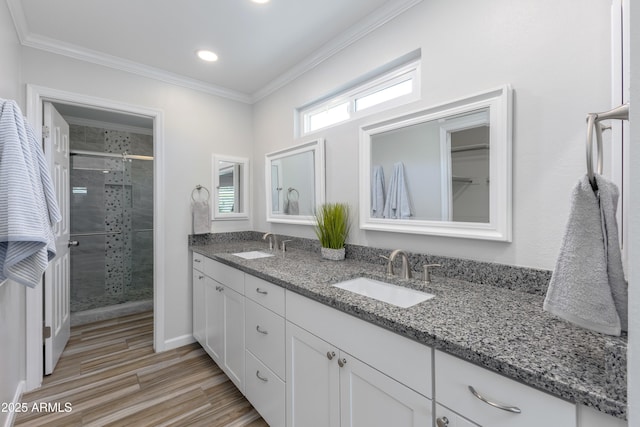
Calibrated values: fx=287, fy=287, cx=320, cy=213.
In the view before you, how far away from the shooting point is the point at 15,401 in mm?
1715

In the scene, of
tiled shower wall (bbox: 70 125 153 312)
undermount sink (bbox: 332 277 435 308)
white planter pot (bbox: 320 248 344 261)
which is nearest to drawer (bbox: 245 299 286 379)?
undermount sink (bbox: 332 277 435 308)

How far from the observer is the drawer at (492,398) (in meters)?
0.62

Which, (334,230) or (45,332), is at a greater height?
(334,230)

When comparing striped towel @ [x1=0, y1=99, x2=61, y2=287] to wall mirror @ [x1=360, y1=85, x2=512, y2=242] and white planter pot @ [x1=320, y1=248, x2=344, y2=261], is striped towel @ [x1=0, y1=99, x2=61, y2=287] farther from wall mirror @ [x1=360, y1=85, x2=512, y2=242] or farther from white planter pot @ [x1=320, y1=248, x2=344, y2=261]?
wall mirror @ [x1=360, y1=85, x2=512, y2=242]

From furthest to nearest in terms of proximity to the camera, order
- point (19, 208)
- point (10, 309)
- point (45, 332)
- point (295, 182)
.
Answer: point (295, 182) < point (45, 332) < point (10, 309) < point (19, 208)

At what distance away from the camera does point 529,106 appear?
46.0 inches

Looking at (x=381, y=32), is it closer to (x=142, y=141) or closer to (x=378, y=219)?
(x=378, y=219)

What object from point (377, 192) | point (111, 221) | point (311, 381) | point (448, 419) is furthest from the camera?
point (111, 221)

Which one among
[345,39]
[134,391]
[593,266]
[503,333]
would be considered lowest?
[134,391]

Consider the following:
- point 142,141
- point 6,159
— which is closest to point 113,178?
point 142,141

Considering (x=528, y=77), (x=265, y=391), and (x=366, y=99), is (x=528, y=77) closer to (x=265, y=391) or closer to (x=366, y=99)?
(x=366, y=99)

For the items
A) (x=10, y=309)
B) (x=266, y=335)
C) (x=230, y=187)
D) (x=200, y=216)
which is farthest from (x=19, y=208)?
(x=230, y=187)

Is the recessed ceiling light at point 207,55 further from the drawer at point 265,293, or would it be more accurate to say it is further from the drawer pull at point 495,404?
the drawer pull at point 495,404

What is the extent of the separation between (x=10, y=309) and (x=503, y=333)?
245cm
